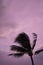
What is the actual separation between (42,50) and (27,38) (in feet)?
8.75

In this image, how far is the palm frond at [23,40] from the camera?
41.0 meters

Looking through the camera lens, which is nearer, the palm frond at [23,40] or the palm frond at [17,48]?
the palm frond at [23,40]

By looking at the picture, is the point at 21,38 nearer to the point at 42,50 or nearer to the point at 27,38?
the point at 27,38

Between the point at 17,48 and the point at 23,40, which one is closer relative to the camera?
the point at 23,40

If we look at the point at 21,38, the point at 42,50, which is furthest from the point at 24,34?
the point at 42,50

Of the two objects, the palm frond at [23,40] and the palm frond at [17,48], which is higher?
the palm frond at [23,40]

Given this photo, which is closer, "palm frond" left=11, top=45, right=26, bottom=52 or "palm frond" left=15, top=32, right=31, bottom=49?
"palm frond" left=15, top=32, right=31, bottom=49

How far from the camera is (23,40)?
136ft

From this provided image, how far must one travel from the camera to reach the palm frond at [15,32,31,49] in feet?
135

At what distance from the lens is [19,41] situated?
4147 centimetres

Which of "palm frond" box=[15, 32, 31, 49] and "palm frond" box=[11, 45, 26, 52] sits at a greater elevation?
"palm frond" box=[15, 32, 31, 49]

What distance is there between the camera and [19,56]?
137 feet

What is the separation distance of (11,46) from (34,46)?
312 cm

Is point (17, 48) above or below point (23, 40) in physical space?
below
